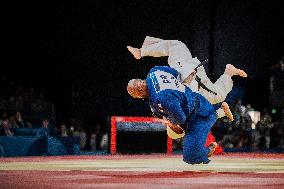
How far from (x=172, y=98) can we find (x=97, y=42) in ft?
55.0

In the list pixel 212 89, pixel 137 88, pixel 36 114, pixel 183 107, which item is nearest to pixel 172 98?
pixel 183 107

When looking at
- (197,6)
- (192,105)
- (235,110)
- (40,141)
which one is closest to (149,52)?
(192,105)

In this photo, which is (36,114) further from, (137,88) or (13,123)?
(137,88)

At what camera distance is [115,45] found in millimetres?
22859

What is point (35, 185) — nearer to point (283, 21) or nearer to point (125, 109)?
point (125, 109)

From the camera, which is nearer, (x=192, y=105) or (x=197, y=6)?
(x=192, y=105)

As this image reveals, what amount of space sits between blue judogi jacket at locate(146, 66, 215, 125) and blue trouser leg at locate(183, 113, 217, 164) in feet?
0.43

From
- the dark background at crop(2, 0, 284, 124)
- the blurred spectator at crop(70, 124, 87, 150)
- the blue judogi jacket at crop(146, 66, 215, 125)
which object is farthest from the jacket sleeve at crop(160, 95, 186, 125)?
the dark background at crop(2, 0, 284, 124)

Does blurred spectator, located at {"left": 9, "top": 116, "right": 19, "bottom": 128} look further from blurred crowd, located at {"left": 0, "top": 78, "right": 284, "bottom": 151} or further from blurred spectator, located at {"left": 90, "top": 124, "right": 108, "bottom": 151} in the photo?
blurred spectator, located at {"left": 90, "top": 124, "right": 108, "bottom": 151}

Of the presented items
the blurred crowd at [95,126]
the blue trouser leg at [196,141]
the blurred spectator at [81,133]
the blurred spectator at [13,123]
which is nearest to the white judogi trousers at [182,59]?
the blue trouser leg at [196,141]

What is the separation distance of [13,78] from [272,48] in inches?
516

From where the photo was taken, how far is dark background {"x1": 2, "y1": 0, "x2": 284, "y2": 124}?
22.1 metres

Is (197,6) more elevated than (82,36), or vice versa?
(197,6)

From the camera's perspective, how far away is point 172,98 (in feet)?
20.7
